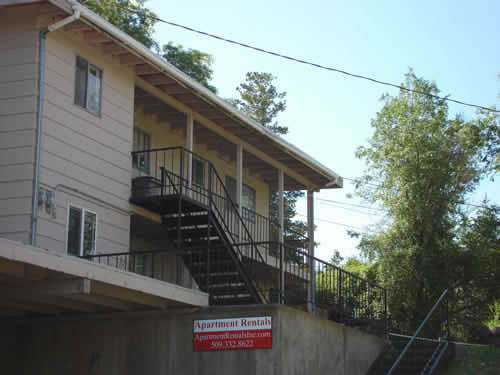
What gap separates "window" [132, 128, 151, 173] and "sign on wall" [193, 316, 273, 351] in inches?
183

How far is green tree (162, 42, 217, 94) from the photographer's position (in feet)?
123

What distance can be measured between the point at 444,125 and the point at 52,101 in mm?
18570

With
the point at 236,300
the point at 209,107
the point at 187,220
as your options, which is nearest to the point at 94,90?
the point at 187,220

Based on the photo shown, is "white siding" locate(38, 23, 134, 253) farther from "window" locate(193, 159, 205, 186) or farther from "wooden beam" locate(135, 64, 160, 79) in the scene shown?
"window" locate(193, 159, 205, 186)

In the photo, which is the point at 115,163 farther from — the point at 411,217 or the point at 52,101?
the point at 411,217

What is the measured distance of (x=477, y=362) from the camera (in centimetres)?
1652

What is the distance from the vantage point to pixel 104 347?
14578 mm

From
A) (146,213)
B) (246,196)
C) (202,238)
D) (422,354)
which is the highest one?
A: (246,196)

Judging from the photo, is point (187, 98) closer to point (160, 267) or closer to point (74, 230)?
point (160, 267)

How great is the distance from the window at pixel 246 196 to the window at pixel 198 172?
170 cm

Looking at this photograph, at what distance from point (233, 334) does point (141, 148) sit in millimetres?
6288

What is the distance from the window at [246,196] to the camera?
22.5 metres

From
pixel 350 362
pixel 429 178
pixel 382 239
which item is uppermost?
pixel 429 178

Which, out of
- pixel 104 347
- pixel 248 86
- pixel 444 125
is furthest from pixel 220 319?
pixel 248 86
